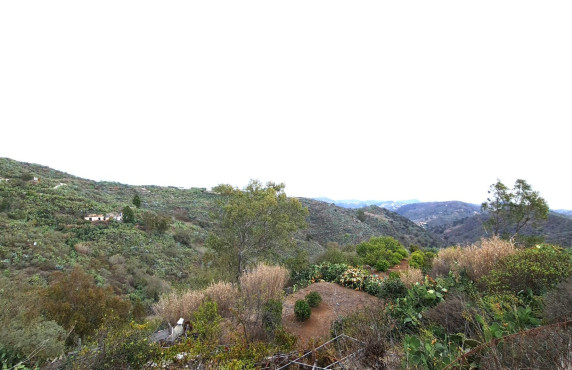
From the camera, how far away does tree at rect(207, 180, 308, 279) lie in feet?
31.0

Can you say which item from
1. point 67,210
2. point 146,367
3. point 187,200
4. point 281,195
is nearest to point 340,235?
point 187,200

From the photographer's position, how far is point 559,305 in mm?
3098

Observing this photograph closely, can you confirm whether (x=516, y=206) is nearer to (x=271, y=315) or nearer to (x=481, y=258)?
(x=481, y=258)

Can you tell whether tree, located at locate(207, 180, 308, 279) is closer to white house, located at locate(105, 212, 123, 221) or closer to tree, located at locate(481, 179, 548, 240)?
tree, located at locate(481, 179, 548, 240)

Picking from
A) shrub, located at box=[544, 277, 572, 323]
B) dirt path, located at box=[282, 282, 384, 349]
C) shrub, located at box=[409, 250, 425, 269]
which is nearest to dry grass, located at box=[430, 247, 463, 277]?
dirt path, located at box=[282, 282, 384, 349]

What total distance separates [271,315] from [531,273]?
454 cm

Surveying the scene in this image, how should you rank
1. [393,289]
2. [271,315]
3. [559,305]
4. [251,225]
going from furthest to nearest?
[251,225]
[393,289]
[271,315]
[559,305]

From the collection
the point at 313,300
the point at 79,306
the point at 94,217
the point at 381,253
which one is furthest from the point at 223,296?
the point at 94,217

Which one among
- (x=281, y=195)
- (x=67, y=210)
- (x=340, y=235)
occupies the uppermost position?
(x=281, y=195)

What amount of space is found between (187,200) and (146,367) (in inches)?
1313

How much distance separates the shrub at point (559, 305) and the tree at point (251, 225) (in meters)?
7.19

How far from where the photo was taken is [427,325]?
161 inches

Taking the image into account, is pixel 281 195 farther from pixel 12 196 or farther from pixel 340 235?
pixel 340 235

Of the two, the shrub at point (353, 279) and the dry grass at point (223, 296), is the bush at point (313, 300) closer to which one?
the shrub at point (353, 279)
